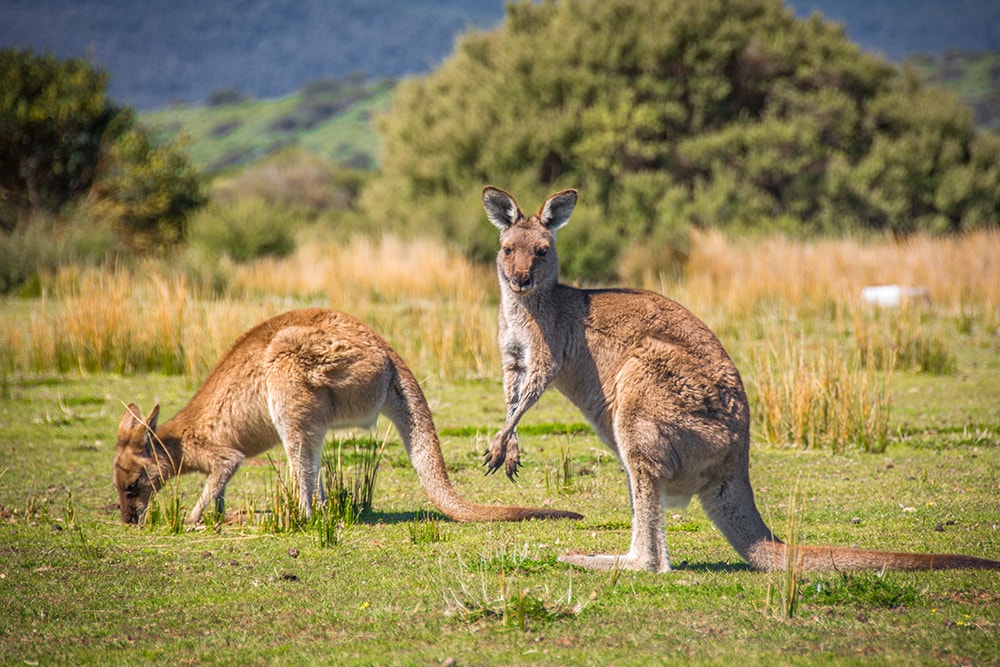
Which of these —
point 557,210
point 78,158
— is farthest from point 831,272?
point 78,158

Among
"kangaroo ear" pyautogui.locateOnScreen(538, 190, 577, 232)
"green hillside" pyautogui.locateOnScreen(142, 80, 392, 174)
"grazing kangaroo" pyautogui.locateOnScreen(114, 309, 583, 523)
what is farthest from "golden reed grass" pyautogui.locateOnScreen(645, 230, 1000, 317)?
"green hillside" pyautogui.locateOnScreen(142, 80, 392, 174)

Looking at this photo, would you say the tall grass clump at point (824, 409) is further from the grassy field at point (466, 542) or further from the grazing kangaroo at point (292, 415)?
the grazing kangaroo at point (292, 415)

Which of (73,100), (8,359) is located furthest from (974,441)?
(73,100)

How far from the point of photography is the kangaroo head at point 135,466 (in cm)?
673

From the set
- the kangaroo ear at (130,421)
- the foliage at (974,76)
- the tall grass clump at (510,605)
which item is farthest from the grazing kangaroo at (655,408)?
the foliage at (974,76)

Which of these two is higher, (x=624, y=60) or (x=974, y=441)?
(x=624, y=60)

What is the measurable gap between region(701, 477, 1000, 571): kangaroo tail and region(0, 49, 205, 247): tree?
21.4m

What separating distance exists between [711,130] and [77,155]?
669 inches

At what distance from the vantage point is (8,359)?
42.4 ft

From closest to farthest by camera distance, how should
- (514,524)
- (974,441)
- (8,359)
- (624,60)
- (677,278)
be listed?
(514,524) → (974,441) → (8,359) → (677,278) → (624,60)

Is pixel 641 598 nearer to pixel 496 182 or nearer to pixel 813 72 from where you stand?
pixel 496 182

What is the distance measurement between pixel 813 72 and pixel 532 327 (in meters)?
26.0

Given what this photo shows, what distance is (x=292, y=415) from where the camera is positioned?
20.6 feet

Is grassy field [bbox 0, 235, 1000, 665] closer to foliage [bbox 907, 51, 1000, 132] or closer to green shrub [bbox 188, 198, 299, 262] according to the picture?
green shrub [bbox 188, 198, 299, 262]
